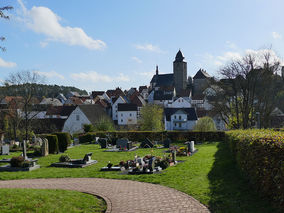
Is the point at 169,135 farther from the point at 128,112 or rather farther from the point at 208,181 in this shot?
the point at 128,112

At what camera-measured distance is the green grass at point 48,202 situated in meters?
7.84

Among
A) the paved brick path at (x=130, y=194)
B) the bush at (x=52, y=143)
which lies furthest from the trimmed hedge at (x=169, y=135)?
the paved brick path at (x=130, y=194)

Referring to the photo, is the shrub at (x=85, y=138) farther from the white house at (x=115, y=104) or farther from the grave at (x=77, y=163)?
the white house at (x=115, y=104)

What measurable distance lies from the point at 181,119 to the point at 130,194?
58.3 metres

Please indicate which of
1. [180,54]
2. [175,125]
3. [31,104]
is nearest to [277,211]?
[31,104]

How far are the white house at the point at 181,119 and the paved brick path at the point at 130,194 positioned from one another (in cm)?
5523

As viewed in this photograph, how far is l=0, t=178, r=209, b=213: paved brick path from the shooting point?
8445mm

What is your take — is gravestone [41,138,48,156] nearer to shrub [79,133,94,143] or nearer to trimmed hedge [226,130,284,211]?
shrub [79,133,94,143]

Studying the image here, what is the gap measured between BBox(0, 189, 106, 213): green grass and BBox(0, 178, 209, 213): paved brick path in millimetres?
566

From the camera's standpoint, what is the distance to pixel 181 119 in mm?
67625

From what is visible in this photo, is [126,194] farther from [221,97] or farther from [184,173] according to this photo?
[221,97]

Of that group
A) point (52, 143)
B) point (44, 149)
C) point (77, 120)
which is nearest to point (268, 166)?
point (44, 149)

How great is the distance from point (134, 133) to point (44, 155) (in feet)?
54.6

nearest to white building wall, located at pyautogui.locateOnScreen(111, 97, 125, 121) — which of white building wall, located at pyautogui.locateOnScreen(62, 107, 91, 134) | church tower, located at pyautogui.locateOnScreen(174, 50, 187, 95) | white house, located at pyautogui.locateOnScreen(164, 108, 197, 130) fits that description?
white house, located at pyautogui.locateOnScreen(164, 108, 197, 130)
